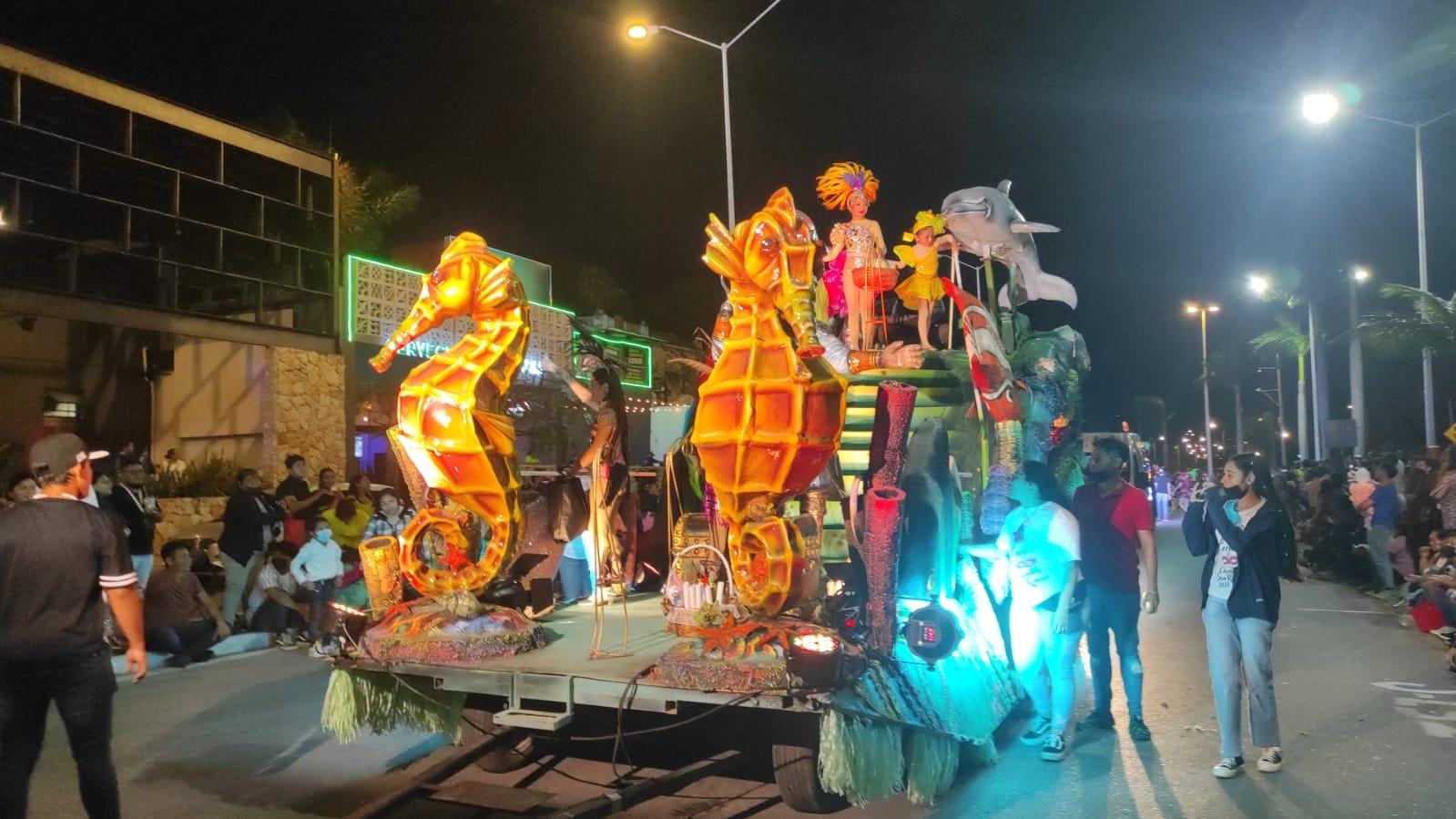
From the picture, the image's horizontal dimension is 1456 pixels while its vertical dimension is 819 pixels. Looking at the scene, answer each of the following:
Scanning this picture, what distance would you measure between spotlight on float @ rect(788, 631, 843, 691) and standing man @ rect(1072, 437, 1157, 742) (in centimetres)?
294

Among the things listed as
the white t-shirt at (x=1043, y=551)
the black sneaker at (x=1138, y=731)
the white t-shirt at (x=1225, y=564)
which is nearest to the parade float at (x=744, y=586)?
the white t-shirt at (x=1043, y=551)

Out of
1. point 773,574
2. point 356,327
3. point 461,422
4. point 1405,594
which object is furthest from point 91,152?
point 1405,594

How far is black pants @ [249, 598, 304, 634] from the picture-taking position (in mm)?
10766

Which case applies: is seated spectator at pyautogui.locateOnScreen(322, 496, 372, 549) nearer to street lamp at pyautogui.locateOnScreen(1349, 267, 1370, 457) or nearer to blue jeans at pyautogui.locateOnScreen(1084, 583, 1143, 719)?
blue jeans at pyautogui.locateOnScreen(1084, 583, 1143, 719)

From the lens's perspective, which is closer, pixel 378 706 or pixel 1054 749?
pixel 378 706

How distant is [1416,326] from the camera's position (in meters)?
19.5

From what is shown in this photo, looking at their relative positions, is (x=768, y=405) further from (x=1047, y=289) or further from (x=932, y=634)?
(x=1047, y=289)

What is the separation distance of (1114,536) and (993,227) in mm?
3385

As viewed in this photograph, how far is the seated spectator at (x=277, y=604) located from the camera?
35.3 ft

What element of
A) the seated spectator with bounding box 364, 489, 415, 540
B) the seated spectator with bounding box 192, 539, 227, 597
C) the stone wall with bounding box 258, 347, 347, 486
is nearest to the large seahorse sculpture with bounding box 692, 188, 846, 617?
the seated spectator with bounding box 364, 489, 415, 540

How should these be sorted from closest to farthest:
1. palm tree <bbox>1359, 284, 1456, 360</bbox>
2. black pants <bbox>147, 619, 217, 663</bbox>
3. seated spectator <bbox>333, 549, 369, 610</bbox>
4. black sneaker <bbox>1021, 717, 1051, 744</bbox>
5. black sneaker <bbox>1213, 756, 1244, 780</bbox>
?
1. black sneaker <bbox>1213, 756, 1244, 780</bbox>
2. black sneaker <bbox>1021, 717, 1051, 744</bbox>
3. black pants <bbox>147, 619, 217, 663</bbox>
4. seated spectator <bbox>333, 549, 369, 610</bbox>
5. palm tree <bbox>1359, 284, 1456, 360</bbox>

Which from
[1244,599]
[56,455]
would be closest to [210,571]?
[56,455]

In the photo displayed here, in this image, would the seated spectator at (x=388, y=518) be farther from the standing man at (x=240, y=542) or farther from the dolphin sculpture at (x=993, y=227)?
the dolphin sculpture at (x=993, y=227)

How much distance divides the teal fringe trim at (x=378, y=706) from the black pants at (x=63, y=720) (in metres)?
1.24
